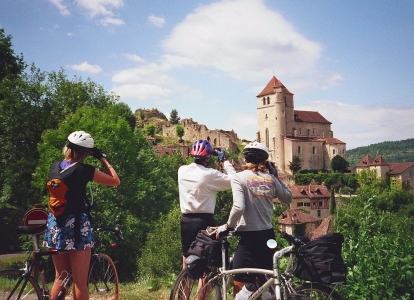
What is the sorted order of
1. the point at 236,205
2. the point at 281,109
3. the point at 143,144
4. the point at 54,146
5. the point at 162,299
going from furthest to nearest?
the point at 281,109, the point at 143,144, the point at 54,146, the point at 162,299, the point at 236,205

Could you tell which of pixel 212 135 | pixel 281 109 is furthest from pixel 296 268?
pixel 281 109

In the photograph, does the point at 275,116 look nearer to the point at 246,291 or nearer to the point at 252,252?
the point at 252,252

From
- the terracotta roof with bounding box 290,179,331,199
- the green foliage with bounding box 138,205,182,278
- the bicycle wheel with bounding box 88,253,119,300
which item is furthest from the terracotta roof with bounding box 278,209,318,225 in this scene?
the bicycle wheel with bounding box 88,253,119,300

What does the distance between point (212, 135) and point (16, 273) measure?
8406cm

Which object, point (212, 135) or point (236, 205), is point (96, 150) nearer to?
point (236, 205)

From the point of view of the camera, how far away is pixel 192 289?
4.64 meters

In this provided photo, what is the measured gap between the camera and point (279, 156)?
296 ft

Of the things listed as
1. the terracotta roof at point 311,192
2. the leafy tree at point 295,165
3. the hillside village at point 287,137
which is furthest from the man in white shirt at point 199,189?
the leafy tree at point 295,165

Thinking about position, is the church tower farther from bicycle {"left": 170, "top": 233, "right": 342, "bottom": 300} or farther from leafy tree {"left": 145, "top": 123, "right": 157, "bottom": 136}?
bicycle {"left": 170, "top": 233, "right": 342, "bottom": 300}

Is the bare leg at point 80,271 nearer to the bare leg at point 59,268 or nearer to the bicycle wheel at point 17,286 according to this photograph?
the bare leg at point 59,268

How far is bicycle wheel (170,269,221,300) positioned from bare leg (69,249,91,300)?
978 millimetres

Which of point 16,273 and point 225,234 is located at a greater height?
point 225,234

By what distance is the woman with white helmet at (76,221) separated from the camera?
3.95 metres

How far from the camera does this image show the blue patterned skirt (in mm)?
3943
